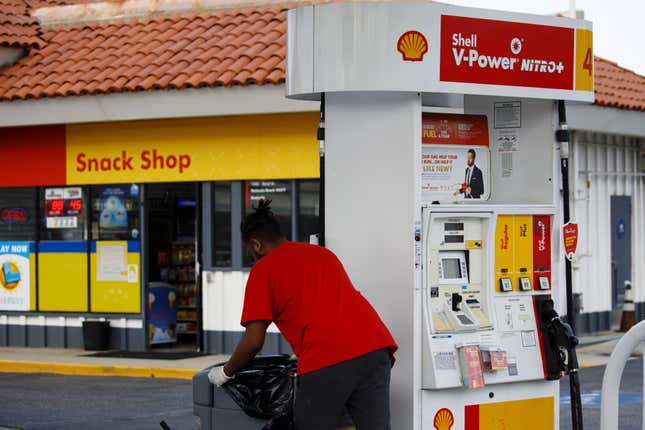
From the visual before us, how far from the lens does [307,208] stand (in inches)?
656

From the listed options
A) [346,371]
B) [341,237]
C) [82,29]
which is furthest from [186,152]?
[346,371]

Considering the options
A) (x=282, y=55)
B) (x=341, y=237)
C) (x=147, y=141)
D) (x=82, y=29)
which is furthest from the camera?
(x=82, y=29)

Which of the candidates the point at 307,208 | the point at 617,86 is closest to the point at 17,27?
the point at 307,208

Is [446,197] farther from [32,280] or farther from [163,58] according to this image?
[32,280]

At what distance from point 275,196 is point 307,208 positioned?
576mm

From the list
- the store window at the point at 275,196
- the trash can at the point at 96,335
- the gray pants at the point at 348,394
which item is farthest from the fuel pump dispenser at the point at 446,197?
the trash can at the point at 96,335

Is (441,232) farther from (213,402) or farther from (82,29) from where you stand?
(82,29)

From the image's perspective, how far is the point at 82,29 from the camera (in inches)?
771

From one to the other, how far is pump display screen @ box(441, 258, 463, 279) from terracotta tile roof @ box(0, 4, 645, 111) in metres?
8.22

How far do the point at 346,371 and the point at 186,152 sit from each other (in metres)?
11.2

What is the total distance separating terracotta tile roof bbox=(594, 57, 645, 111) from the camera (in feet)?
61.2

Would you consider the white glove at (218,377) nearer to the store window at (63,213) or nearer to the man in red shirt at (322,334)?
the man in red shirt at (322,334)

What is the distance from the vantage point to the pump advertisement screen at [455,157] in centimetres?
812

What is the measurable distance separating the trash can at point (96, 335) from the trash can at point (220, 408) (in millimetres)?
10702
